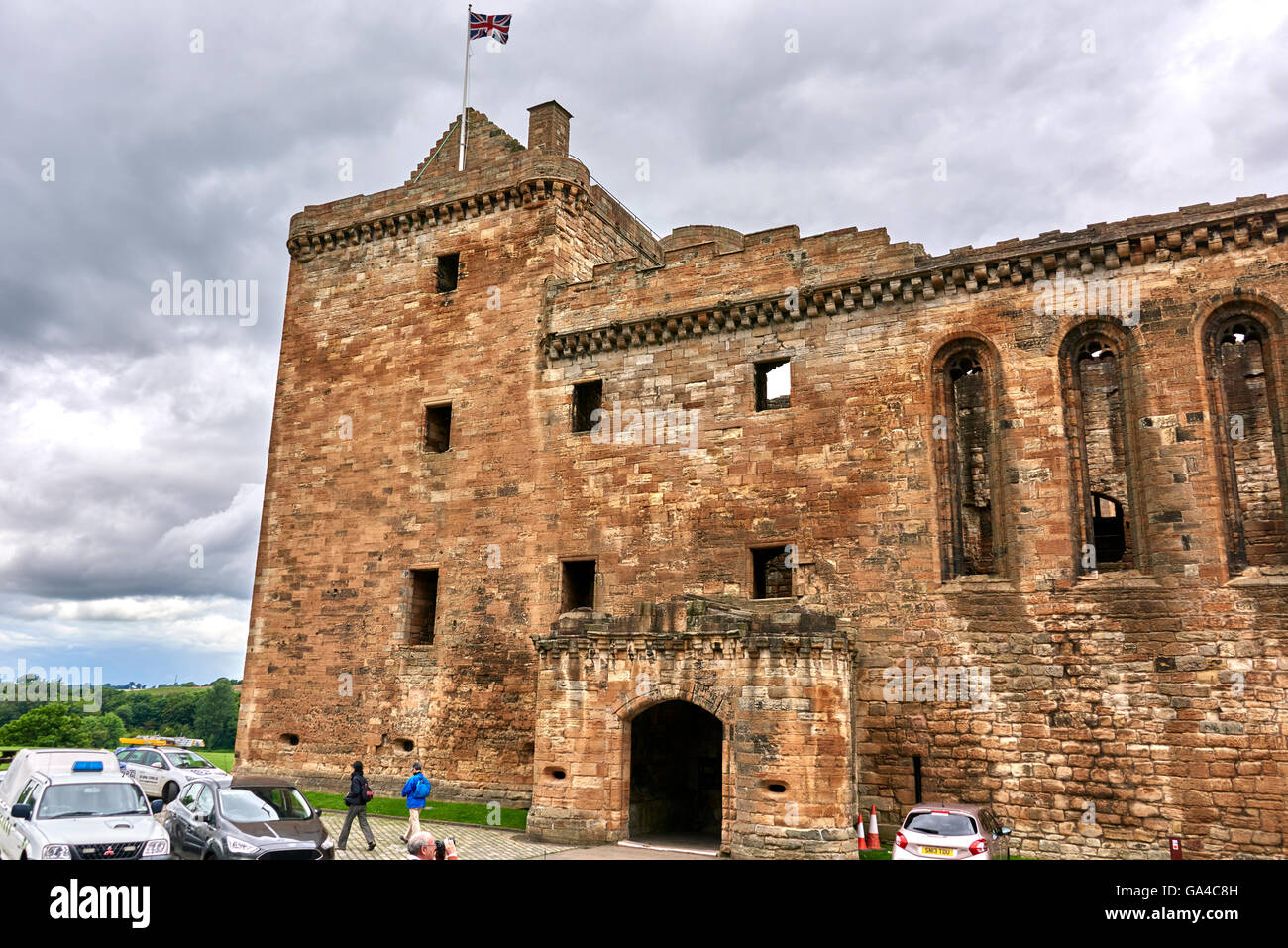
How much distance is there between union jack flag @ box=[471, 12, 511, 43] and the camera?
24.5m

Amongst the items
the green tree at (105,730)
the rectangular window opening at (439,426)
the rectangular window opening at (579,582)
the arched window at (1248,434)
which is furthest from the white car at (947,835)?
the green tree at (105,730)

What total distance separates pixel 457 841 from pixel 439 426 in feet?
37.6

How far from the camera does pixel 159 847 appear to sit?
11.7 m

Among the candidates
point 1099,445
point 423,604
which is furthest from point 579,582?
point 1099,445

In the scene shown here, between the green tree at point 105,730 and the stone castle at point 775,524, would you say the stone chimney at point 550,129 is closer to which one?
the stone castle at point 775,524

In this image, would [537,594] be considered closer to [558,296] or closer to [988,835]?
[558,296]

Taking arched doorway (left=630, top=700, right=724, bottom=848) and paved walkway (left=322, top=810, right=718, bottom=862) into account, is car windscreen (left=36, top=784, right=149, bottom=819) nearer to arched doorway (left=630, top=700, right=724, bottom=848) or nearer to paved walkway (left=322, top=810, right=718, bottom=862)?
paved walkway (left=322, top=810, right=718, bottom=862)

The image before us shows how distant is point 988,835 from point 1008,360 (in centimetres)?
932

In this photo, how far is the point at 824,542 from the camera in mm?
19047

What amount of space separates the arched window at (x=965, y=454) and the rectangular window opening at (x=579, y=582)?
839 centimetres

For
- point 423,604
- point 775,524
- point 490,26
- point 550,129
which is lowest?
point 423,604

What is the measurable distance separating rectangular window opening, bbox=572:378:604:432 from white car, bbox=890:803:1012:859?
1261 centimetres

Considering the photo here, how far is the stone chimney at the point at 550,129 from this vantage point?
2403 centimetres

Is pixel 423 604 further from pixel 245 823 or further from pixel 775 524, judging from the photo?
pixel 245 823
